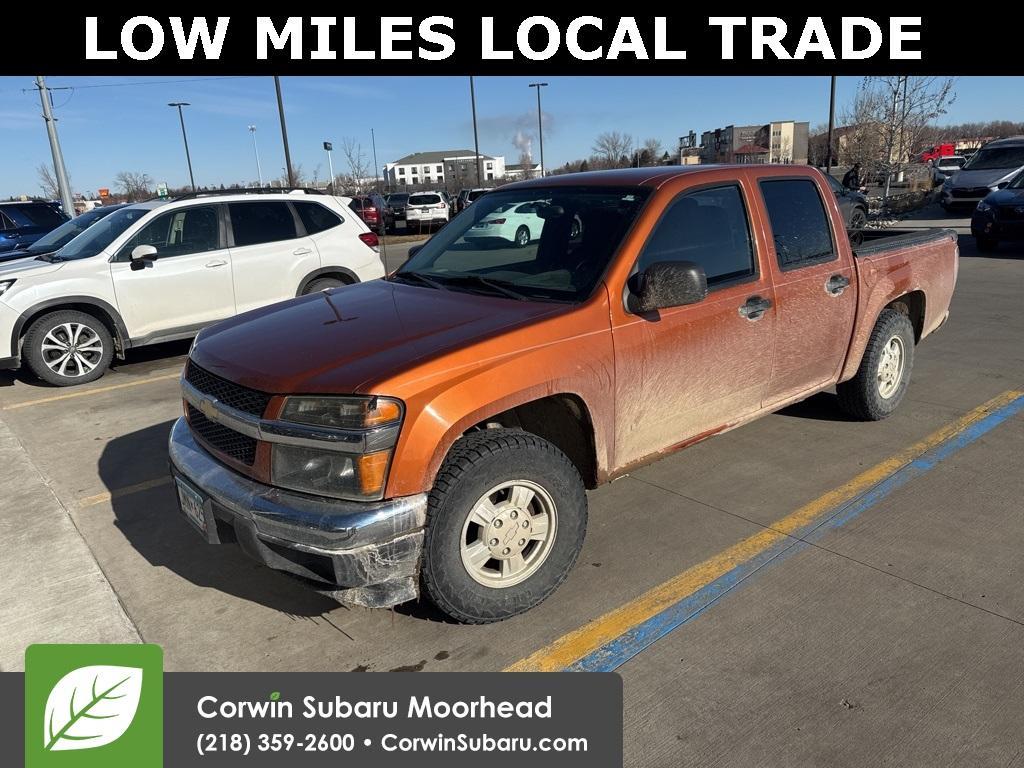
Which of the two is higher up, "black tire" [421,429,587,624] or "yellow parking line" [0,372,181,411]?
"black tire" [421,429,587,624]

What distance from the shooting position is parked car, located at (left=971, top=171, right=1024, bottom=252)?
13.3 meters

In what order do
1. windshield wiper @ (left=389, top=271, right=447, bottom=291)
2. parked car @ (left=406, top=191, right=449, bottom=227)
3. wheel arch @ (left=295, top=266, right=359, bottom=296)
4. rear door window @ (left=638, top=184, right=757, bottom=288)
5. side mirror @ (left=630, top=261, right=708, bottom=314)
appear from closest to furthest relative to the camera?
side mirror @ (left=630, top=261, right=708, bottom=314) → rear door window @ (left=638, top=184, right=757, bottom=288) → windshield wiper @ (left=389, top=271, right=447, bottom=291) → wheel arch @ (left=295, top=266, right=359, bottom=296) → parked car @ (left=406, top=191, right=449, bottom=227)

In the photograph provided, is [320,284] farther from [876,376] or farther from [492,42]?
[876,376]

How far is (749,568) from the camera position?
11.6 ft

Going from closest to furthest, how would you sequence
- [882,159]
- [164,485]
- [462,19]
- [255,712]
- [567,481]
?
[255,712] → [567,481] → [164,485] → [462,19] → [882,159]

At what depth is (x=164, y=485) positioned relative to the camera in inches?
190

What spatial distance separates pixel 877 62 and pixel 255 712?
19.5 meters

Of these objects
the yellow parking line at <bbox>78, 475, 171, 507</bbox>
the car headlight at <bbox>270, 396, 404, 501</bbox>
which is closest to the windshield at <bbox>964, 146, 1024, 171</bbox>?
the yellow parking line at <bbox>78, 475, 171, 507</bbox>

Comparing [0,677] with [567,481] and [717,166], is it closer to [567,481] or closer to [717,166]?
[567,481]

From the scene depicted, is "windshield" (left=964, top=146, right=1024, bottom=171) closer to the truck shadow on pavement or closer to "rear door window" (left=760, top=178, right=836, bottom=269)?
"rear door window" (left=760, top=178, right=836, bottom=269)

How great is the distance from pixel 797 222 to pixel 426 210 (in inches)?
1013

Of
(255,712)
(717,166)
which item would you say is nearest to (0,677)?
(255,712)

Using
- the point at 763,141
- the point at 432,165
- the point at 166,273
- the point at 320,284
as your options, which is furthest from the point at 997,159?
the point at 432,165

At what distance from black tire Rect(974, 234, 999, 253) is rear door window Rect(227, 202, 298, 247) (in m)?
12.4
